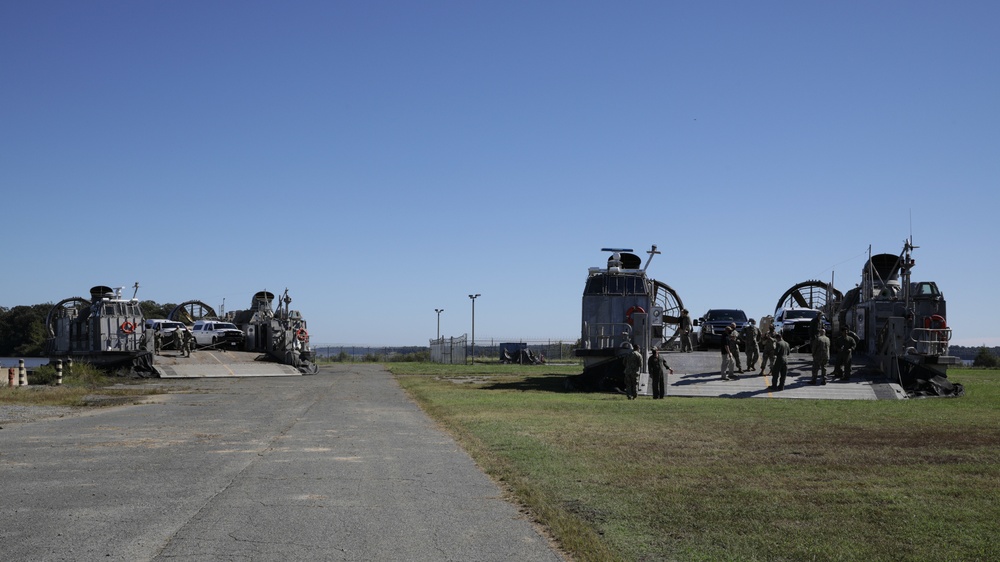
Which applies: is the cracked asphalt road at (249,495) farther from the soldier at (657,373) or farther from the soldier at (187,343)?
the soldier at (187,343)

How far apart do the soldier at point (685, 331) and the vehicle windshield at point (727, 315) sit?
4959mm

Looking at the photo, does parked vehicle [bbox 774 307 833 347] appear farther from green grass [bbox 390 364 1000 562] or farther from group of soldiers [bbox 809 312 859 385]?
green grass [bbox 390 364 1000 562]

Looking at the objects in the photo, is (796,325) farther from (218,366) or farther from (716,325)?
(218,366)

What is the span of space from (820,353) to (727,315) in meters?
13.9

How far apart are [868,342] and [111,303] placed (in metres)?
32.2

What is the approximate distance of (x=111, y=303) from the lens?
41688 mm

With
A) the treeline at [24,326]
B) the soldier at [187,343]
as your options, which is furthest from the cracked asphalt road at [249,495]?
the treeline at [24,326]

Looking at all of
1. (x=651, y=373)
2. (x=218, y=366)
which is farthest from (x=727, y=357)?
(x=218, y=366)

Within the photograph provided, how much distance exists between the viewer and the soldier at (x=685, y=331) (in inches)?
1312

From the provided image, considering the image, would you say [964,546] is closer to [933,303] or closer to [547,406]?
[547,406]

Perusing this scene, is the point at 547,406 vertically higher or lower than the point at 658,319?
lower

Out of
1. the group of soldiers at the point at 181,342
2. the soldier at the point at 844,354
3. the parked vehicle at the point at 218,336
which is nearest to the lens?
the soldier at the point at 844,354

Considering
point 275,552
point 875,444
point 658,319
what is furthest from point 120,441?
point 658,319

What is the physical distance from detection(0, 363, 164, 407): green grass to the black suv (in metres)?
21.0
